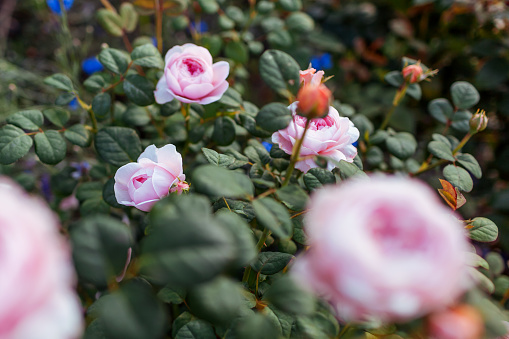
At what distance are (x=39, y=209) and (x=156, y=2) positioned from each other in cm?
78

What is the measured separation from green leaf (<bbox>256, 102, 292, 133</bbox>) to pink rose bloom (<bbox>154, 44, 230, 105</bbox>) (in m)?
0.15

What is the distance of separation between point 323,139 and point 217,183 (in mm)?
234

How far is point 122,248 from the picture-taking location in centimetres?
36

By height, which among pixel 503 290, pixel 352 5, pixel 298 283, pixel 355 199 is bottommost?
pixel 503 290

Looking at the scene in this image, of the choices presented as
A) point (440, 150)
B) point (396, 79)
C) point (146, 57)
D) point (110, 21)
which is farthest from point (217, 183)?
point (110, 21)

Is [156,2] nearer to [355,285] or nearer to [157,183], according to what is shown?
[157,183]

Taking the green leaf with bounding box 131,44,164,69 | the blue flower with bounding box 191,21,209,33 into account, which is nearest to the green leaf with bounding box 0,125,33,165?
the green leaf with bounding box 131,44,164,69

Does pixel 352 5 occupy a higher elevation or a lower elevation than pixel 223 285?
lower

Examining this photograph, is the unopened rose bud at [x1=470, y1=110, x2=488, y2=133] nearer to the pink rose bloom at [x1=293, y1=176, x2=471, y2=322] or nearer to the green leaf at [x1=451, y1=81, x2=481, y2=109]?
the green leaf at [x1=451, y1=81, x2=481, y2=109]

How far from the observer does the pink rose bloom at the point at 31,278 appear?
262 millimetres

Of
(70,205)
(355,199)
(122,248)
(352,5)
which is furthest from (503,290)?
(352,5)

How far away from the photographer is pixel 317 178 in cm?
58

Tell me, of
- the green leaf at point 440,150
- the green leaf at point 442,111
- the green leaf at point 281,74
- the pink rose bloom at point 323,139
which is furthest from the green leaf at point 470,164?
the green leaf at point 281,74

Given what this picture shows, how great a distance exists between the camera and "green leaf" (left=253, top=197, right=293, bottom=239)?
16.8 inches
